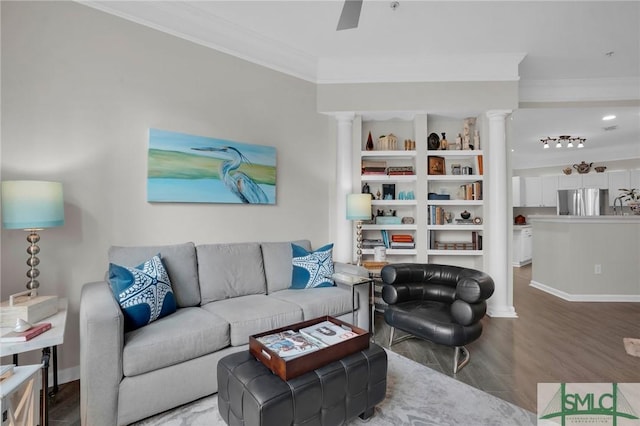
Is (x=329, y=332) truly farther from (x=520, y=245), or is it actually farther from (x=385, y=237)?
(x=520, y=245)

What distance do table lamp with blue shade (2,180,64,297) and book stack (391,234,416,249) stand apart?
3.28 m

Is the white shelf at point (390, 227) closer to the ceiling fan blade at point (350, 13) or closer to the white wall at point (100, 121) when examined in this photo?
the white wall at point (100, 121)

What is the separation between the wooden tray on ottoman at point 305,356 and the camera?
57.3 inches

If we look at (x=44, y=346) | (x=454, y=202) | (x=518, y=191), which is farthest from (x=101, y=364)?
(x=518, y=191)

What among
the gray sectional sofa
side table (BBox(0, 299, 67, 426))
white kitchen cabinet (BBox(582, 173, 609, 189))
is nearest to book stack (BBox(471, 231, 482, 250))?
the gray sectional sofa

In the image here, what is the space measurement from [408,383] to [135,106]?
3060 millimetres

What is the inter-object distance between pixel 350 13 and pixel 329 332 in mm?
1917

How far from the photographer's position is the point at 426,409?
188 cm

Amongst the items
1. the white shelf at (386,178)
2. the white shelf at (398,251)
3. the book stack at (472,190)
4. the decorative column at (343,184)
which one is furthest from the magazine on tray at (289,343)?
A: the book stack at (472,190)

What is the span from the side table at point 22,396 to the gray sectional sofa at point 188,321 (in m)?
0.22

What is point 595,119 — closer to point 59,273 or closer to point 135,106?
point 135,106

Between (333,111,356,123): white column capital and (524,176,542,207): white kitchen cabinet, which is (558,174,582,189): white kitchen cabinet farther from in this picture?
(333,111,356,123): white column capital

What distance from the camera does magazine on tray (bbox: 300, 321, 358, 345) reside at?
1724mm

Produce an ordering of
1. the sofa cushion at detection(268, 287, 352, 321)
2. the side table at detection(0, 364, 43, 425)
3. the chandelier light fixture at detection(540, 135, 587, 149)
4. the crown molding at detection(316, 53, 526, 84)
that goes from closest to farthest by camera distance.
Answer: the side table at detection(0, 364, 43, 425)
the sofa cushion at detection(268, 287, 352, 321)
the crown molding at detection(316, 53, 526, 84)
the chandelier light fixture at detection(540, 135, 587, 149)
